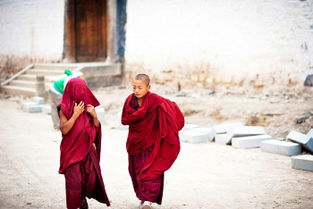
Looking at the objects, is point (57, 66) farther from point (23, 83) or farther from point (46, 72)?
point (23, 83)

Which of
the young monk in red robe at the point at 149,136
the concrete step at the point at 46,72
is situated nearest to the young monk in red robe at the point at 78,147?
the young monk in red robe at the point at 149,136

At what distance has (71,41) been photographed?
45.6 ft

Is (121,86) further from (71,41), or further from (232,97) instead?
(232,97)

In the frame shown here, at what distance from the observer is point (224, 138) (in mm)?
6613

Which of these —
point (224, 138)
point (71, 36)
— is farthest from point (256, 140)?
point (71, 36)

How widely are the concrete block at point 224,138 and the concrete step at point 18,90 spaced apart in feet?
22.9

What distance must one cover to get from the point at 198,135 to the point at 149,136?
3.07 m

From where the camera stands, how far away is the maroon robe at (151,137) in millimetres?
3637

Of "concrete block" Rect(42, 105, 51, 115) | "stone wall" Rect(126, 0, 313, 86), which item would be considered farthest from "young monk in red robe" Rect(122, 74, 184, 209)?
"concrete block" Rect(42, 105, 51, 115)

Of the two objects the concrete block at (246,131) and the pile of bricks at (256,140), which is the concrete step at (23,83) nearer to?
the pile of bricks at (256,140)

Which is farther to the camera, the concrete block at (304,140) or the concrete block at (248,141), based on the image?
the concrete block at (248,141)

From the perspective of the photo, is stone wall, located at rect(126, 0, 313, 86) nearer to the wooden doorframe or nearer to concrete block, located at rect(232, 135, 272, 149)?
the wooden doorframe

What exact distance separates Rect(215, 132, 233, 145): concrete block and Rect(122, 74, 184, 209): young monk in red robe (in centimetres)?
293

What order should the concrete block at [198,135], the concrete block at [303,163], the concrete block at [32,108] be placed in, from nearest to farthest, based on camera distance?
1. the concrete block at [303,163]
2. the concrete block at [198,135]
3. the concrete block at [32,108]
